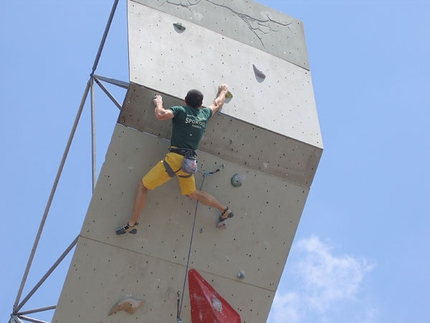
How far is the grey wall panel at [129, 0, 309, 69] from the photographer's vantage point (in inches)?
347

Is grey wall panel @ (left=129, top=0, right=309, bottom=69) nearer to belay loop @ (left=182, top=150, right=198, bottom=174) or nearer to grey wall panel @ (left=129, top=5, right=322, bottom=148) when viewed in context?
grey wall panel @ (left=129, top=5, right=322, bottom=148)

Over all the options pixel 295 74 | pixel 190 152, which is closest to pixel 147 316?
pixel 190 152

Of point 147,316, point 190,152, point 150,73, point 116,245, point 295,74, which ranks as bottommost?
point 147,316

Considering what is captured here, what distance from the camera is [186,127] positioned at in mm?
7867

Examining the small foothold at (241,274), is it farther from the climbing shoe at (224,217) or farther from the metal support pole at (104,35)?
the metal support pole at (104,35)

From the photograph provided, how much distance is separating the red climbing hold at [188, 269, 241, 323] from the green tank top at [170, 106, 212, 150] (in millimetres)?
1318

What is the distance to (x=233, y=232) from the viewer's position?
27.8 feet

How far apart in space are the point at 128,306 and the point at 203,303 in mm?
744

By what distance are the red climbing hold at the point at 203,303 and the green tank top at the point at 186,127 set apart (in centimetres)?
132

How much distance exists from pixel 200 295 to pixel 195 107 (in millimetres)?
1859

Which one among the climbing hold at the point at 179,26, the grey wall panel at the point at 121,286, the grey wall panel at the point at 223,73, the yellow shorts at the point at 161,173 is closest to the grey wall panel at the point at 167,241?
the grey wall panel at the point at 121,286

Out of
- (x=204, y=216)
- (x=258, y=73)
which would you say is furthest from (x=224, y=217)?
(x=258, y=73)

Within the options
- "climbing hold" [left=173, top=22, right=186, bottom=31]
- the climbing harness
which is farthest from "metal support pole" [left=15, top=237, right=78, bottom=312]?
"climbing hold" [left=173, top=22, right=186, bottom=31]

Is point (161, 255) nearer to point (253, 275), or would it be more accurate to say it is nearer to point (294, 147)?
point (253, 275)
